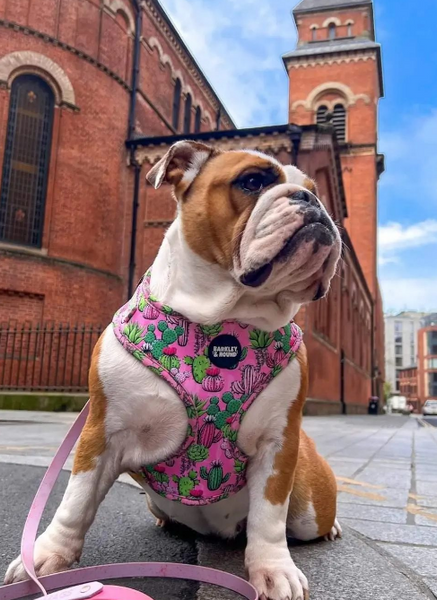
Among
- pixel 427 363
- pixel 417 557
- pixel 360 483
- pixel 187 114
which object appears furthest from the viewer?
pixel 427 363

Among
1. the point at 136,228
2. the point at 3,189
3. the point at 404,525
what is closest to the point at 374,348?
the point at 136,228

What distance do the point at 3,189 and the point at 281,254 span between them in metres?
15.8

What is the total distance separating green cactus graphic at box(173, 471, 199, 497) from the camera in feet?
5.99

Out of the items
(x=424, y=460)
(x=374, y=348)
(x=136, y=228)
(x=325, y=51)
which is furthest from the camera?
(x=374, y=348)

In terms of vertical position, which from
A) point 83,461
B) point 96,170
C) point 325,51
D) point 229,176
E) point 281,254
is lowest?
point 83,461

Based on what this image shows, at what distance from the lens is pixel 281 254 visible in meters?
1.83

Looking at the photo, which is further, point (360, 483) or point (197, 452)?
point (360, 483)

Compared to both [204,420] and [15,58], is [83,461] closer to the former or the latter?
[204,420]

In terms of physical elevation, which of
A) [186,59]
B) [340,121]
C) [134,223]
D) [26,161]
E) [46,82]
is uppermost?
[340,121]

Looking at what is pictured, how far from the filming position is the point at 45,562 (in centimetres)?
169

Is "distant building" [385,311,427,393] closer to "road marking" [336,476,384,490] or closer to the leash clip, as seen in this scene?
"road marking" [336,476,384,490]

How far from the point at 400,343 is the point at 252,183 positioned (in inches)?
5427

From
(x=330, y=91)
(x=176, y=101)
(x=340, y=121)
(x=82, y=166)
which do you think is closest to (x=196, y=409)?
(x=82, y=166)

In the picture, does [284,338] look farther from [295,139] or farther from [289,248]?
[295,139]
